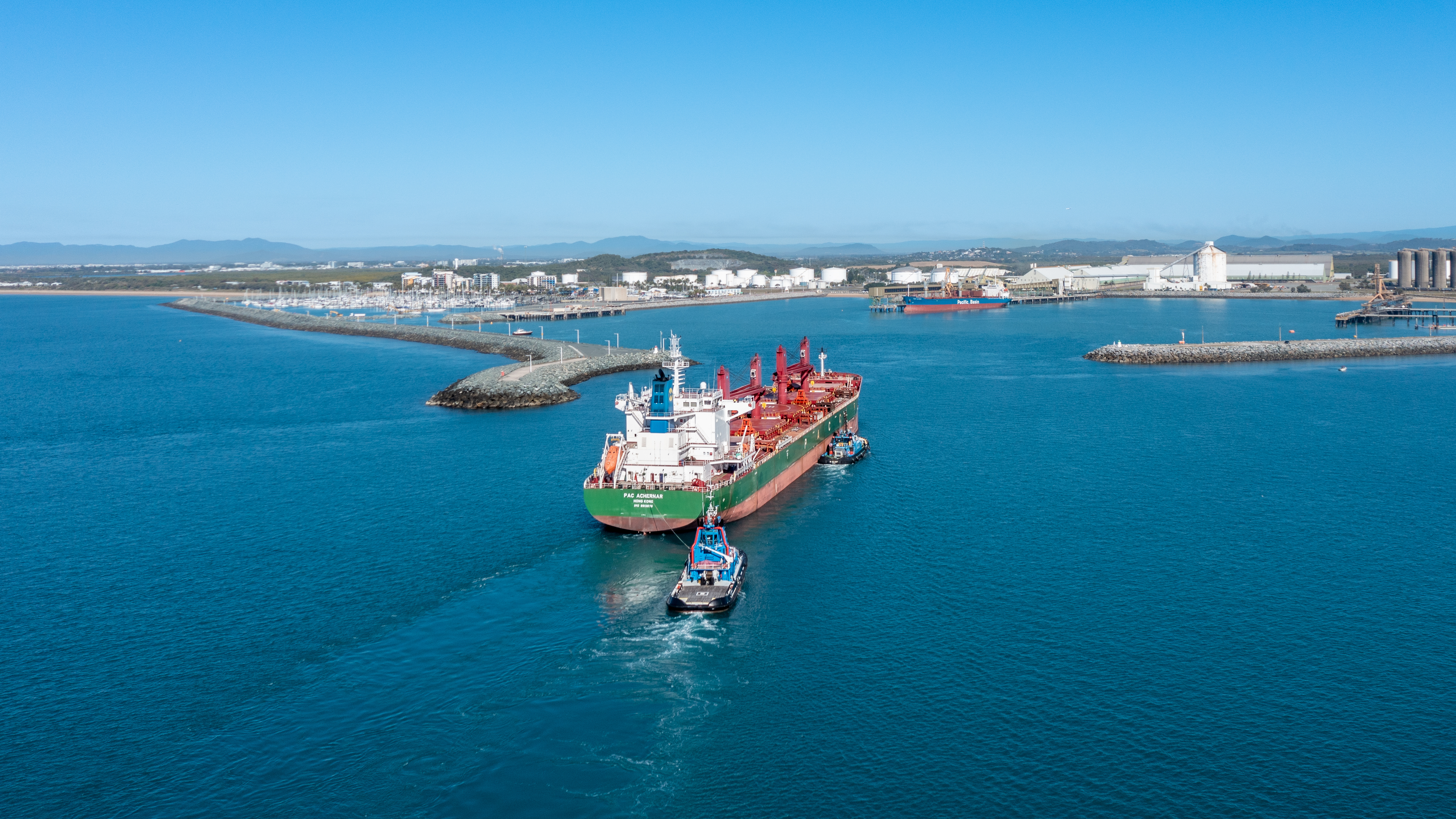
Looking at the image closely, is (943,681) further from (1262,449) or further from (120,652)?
(1262,449)

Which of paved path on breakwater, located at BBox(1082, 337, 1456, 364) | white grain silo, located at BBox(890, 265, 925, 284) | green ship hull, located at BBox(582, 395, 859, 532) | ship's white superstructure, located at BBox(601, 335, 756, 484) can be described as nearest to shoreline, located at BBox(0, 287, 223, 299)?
white grain silo, located at BBox(890, 265, 925, 284)

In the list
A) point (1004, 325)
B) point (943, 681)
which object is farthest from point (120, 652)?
point (1004, 325)

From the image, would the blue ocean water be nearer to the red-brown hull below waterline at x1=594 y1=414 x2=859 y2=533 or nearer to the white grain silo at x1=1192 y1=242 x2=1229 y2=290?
the red-brown hull below waterline at x1=594 y1=414 x2=859 y2=533

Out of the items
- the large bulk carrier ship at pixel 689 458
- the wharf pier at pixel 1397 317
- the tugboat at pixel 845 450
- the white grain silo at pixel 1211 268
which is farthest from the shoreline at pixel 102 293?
the large bulk carrier ship at pixel 689 458

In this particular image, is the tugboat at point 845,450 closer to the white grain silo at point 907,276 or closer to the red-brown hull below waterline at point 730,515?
the red-brown hull below waterline at point 730,515

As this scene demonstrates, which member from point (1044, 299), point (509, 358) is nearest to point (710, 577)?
point (509, 358)
